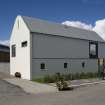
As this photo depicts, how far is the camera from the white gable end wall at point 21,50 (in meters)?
22.6

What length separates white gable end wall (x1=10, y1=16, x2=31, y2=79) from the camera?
74.1ft

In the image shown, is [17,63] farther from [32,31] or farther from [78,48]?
[78,48]

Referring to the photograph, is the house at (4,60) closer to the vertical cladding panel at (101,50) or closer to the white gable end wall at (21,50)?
the white gable end wall at (21,50)

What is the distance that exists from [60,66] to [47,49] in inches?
130

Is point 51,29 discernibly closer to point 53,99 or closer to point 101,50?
point 101,50

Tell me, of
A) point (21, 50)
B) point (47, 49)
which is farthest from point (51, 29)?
point (21, 50)

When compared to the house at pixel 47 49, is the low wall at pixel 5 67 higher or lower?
lower

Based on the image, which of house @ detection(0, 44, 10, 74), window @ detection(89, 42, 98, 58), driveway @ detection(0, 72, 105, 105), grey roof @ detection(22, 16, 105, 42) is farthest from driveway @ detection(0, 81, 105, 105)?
house @ detection(0, 44, 10, 74)

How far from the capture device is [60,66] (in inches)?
993

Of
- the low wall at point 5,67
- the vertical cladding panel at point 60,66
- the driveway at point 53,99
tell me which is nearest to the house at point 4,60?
the low wall at point 5,67

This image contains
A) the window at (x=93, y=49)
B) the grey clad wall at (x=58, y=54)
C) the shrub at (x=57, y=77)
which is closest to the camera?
the shrub at (x=57, y=77)

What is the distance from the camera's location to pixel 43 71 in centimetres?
2323

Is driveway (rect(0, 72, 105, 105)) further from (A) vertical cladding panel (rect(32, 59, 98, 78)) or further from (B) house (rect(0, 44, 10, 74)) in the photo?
(B) house (rect(0, 44, 10, 74))

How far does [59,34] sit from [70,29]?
4842 millimetres
